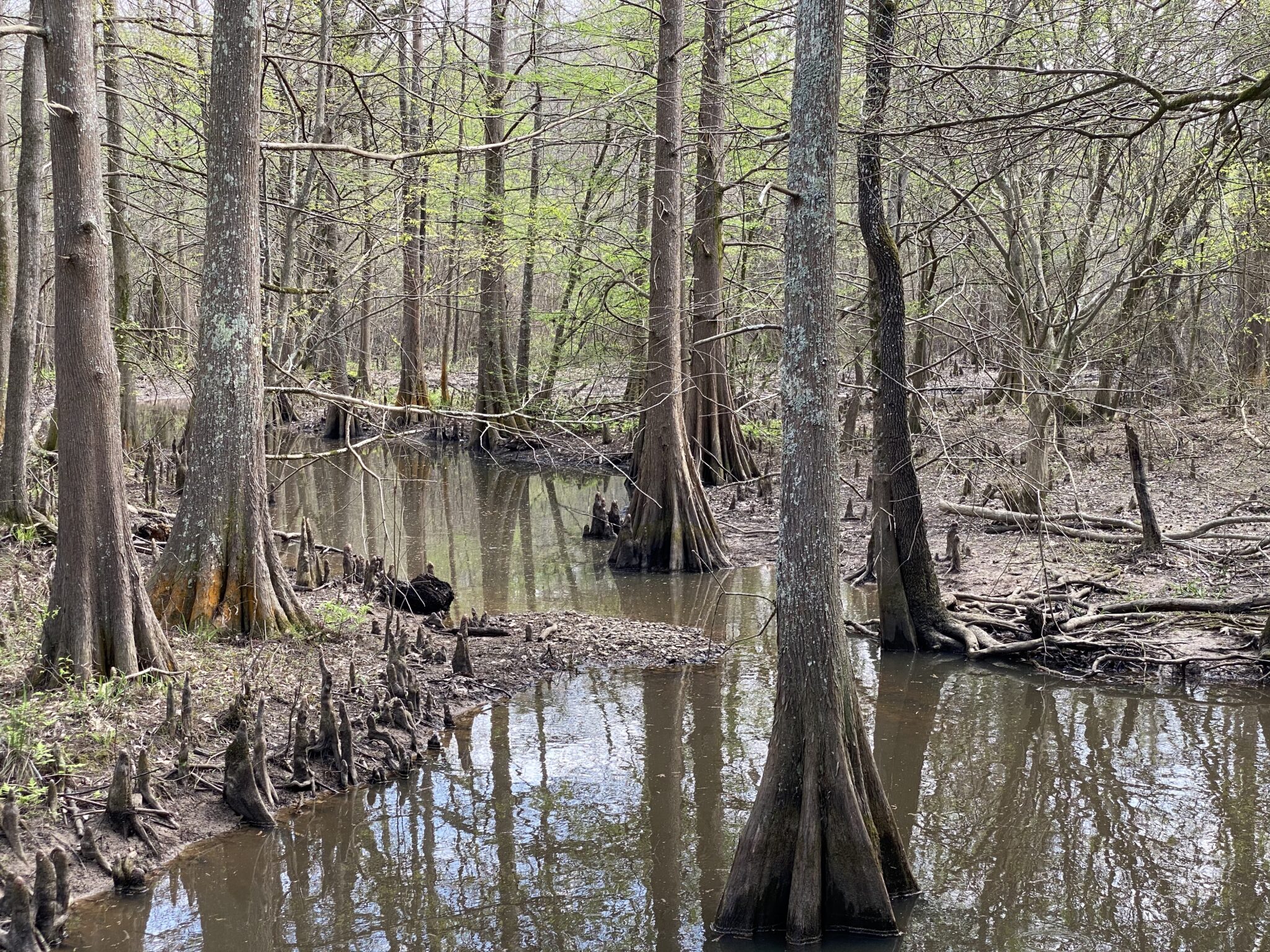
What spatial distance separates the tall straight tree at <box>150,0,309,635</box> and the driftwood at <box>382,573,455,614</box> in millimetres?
2059

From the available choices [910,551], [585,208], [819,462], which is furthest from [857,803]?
[585,208]

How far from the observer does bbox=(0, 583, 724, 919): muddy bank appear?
5.33 meters

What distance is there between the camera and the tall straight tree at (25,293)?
9055 mm

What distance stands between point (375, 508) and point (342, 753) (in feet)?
38.2

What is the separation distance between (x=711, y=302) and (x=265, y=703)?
9.73m

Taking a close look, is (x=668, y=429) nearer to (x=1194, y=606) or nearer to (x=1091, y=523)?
(x=1091, y=523)

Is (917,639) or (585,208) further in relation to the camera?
(585,208)

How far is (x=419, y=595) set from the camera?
9.74m

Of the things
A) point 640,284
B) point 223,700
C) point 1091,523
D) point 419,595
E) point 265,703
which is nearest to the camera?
point 265,703

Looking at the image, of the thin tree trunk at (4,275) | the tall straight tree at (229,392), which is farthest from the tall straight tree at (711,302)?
the thin tree trunk at (4,275)

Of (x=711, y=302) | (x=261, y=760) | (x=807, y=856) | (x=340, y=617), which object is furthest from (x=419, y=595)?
(x=711, y=302)

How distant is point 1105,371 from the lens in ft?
54.5

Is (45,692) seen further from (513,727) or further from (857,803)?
(857,803)

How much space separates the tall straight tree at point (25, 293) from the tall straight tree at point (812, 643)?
7.37m
